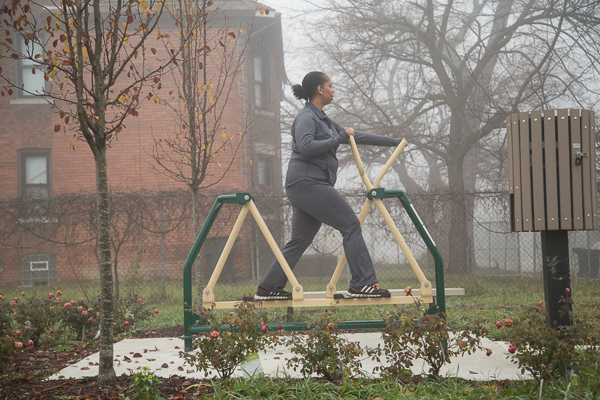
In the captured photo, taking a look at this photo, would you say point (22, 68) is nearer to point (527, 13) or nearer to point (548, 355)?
point (527, 13)

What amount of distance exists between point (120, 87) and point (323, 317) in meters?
13.4

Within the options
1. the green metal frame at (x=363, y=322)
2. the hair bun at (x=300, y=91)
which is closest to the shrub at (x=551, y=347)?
the green metal frame at (x=363, y=322)

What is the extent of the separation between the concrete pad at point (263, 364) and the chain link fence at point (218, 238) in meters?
4.92

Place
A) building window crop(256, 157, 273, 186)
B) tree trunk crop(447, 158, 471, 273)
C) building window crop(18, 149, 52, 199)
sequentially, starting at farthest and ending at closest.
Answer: building window crop(256, 157, 273, 186) < building window crop(18, 149, 52, 199) < tree trunk crop(447, 158, 471, 273)

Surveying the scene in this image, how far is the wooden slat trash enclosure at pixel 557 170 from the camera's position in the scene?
3279 millimetres

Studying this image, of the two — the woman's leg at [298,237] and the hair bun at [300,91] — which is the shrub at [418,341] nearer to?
the woman's leg at [298,237]

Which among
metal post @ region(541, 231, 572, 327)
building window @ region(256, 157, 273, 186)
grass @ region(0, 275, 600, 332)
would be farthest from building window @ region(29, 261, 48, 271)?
metal post @ region(541, 231, 572, 327)

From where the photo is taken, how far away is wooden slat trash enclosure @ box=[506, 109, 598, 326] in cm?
328

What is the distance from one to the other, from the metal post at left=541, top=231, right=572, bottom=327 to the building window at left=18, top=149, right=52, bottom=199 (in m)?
14.5

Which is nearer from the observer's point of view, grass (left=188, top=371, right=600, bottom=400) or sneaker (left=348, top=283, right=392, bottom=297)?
grass (left=188, top=371, right=600, bottom=400)

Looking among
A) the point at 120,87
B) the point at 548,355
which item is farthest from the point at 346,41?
the point at 548,355

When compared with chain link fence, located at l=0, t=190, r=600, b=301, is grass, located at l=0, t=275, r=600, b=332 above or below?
below

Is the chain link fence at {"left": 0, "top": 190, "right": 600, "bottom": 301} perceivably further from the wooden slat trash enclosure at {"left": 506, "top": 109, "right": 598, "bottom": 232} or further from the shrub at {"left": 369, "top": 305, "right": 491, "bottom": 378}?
the shrub at {"left": 369, "top": 305, "right": 491, "bottom": 378}

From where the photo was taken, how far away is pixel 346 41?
13.5m
